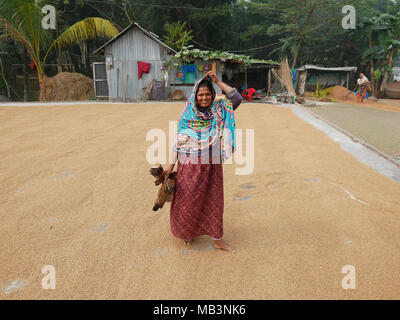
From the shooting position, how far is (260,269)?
7.13 ft

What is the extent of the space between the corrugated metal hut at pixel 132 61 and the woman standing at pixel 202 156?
43.4ft

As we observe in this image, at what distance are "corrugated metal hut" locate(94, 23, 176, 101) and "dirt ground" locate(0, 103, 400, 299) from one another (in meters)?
10.7

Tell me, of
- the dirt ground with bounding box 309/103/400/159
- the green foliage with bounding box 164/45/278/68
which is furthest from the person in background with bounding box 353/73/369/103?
the dirt ground with bounding box 309/103/400/159

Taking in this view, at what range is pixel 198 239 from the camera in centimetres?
263

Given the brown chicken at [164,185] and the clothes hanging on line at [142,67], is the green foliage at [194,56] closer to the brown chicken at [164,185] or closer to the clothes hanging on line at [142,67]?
the clothes hanging on line at [142,67]

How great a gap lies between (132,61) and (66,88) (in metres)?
3.75

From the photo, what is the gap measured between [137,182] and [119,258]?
160cm

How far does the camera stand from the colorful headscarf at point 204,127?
89.7 inches

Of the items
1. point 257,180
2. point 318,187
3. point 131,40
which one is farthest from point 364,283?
point 131,40

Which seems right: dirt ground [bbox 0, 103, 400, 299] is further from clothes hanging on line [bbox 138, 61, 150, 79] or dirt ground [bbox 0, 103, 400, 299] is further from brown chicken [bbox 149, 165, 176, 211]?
clothes hanging on line [bbox 138, 61, 150, 79]

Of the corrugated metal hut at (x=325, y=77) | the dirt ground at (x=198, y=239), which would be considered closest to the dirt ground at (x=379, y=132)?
the dirt ground at (x=198, y=239)

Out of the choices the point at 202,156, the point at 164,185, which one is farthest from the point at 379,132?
the point at 164,185

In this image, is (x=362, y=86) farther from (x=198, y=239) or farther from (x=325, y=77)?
(x=198, y=239)

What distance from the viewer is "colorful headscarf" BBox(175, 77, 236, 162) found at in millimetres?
2279
